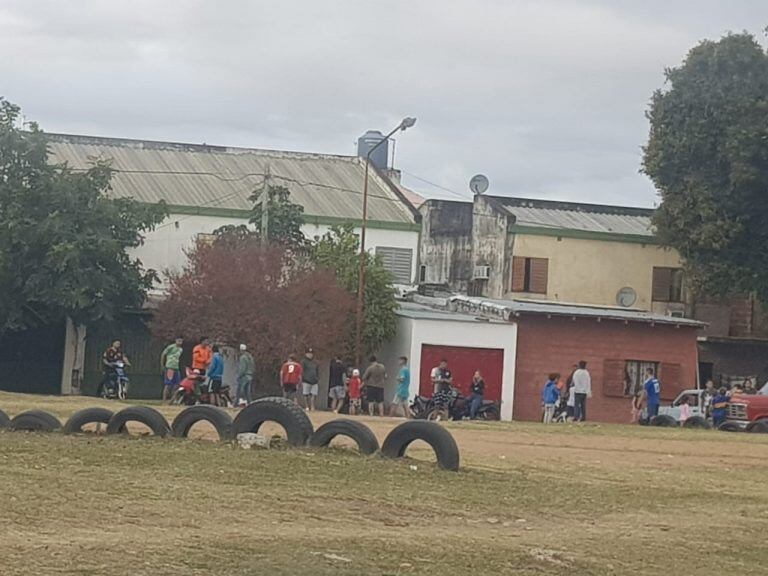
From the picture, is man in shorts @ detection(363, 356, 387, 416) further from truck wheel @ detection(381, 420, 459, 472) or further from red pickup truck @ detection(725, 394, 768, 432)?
truck wheel @ detection(381, 420, 459, 472)

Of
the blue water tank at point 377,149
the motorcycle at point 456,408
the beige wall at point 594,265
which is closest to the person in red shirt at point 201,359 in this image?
the motorcycle at point 456,408

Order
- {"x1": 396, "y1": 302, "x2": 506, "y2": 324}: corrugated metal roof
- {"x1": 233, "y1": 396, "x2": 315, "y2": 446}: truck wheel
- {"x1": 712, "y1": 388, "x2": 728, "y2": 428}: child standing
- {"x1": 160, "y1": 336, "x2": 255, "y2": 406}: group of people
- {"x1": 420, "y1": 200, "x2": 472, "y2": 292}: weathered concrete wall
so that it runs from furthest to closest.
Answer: {"x1": 420, "y1": 200, "x2": 472, "y2": 292}: weathered concrete wall
{"x1": 396, "y1": 302, "x2": 506, "y2": 324}: corrugated metal roof
{"x1": 712, "y1": 388, "x2": 728, "y2": 428}: child standing
{"x1": 160, "y1": 336, "x2": 255, "y2": 406}: group of people
{"x1": 233, "y1": 396, "x2": 315, "y2": 446}: truck wheel

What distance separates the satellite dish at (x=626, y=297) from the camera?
56531 mm

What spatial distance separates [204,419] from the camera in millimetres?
18297

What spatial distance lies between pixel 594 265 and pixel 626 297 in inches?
68.2

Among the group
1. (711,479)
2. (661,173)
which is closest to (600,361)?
(661,173)

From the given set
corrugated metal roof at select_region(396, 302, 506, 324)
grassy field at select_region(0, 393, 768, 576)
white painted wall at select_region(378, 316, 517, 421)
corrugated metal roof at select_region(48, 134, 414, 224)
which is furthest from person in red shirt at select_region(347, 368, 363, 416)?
grassy field at select_region(0, 393, 768, 576)

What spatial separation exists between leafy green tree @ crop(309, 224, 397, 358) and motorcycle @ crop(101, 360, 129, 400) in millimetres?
7744

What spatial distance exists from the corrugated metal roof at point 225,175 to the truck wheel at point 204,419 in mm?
34284

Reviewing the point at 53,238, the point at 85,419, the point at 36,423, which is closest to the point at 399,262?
the point at 53,238

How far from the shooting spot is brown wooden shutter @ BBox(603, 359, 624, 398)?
47.4 meters

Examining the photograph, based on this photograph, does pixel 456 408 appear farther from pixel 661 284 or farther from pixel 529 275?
pixel 661 284

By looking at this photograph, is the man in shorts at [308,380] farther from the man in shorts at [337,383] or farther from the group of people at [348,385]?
the man in shorts at [337,383]

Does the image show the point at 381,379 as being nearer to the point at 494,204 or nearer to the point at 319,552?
the point at 494,204
